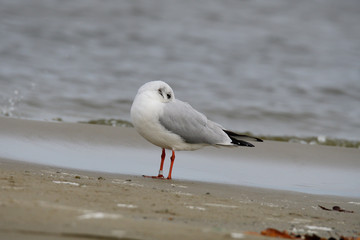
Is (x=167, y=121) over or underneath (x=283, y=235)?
over

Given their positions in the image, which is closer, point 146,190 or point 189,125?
point 146,190

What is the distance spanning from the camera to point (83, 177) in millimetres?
4910

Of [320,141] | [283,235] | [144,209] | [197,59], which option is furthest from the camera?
[197,59]

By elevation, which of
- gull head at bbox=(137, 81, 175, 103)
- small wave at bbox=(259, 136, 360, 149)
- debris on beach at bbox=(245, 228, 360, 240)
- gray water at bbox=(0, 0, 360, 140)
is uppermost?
gray water at bbox=(0, 0, 360, 140)

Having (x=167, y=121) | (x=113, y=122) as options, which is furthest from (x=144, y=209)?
(x=113, y=122)

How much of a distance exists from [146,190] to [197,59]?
1085 centimetres

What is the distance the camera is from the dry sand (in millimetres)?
2891

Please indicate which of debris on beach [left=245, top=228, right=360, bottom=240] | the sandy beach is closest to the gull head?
the sandy beach

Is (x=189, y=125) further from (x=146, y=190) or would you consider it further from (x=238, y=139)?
(x=146, y=190)

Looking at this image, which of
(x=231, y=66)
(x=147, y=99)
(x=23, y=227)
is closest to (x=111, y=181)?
(x=147, y=99)

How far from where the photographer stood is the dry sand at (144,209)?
→ 289cm

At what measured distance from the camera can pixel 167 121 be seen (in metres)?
5.95

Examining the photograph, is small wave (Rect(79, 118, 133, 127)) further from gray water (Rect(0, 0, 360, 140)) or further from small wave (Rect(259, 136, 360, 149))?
small wave (Rect(259, 136, 360, 149))

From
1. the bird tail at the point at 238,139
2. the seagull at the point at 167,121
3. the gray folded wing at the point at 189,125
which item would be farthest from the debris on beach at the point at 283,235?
the bird tail at the point at 238,139
